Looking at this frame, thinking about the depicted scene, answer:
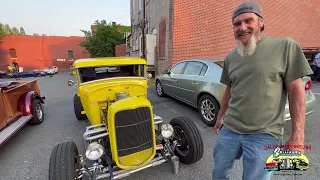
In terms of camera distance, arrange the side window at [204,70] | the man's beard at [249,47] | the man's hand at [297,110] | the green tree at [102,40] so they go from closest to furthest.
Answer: the man's hand at [297,110] < the man's beard at [249,47] < the side window at [204,70] < the green tree at [102,40]

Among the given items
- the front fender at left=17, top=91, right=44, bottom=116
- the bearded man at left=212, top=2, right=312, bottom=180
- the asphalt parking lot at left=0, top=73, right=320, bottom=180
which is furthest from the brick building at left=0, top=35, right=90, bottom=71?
the bearded man at left=212, top=2, right=312, bottom=180

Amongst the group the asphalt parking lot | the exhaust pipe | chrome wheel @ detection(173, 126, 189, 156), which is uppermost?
chrome wheel @ detection(173, 126, 189, 156)

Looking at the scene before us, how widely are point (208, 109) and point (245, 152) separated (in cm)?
266

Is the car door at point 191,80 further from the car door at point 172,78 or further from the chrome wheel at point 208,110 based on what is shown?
the chrome wheel at point 208,110

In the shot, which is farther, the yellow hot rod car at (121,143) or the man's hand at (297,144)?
the yellow hot rod car at (121,143)

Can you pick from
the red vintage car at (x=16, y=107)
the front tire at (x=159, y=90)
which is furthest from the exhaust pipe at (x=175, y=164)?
the front tire at (x=159, y=90)

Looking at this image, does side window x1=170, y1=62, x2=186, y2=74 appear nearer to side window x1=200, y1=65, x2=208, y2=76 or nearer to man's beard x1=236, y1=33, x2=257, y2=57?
side window x1=200, y1=65, x2=208, y2=76

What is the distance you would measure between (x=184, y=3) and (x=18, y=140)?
9.58m

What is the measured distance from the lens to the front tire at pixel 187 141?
8.43ft

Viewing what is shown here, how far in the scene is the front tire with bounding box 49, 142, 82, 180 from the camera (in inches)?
74.1

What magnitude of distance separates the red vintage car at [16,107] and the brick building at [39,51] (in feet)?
99.5

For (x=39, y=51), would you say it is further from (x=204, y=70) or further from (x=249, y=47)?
(x=249, y=47)

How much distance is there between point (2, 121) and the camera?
3.48m

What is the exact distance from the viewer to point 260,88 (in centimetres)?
144
